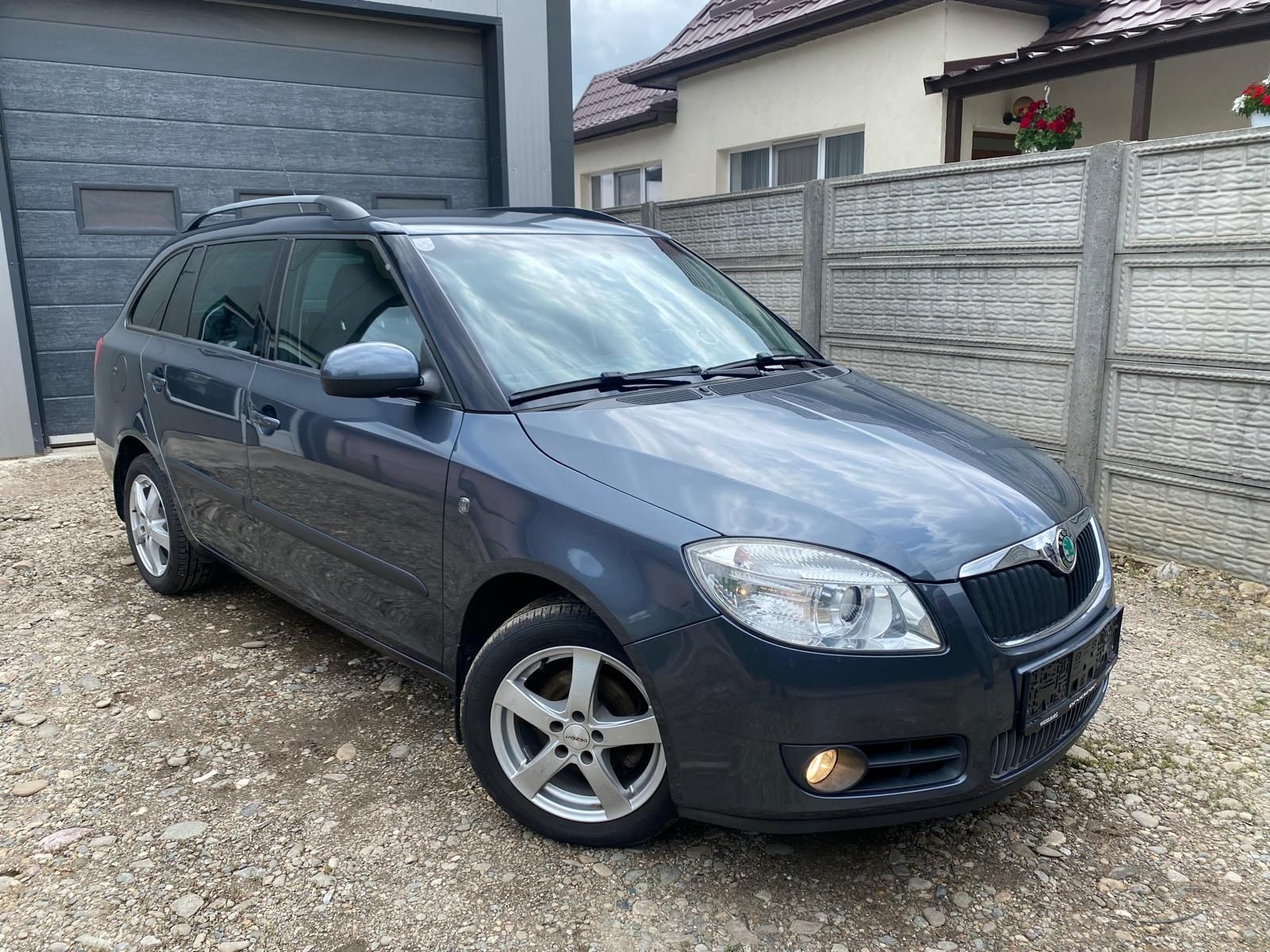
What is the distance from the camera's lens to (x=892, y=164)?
36.3 ft

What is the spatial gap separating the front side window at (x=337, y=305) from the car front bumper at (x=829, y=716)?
1.43 metres

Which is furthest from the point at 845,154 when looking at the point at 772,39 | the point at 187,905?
the point at 187,905

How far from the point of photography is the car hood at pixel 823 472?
7.81 feet

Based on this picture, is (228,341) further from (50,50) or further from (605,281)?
(50,50)

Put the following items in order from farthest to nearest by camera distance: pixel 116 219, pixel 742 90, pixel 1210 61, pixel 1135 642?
1. pixel 742 90
2. pixel 1210 61
3. pixel 116 219
4. pixel 1135 642

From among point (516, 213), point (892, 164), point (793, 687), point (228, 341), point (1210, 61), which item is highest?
point (1210, 61)

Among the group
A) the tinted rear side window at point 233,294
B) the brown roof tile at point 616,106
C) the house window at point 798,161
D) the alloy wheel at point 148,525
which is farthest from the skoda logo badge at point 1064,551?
the brown roof tile at point 616,106

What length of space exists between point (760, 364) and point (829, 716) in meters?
1.54

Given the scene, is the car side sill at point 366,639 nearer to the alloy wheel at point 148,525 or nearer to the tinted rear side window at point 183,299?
the alloy wheel at point 148,525

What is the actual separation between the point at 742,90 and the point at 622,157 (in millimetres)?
3101

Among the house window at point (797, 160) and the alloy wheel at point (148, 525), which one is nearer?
the alloy wheel at point (148, 525)

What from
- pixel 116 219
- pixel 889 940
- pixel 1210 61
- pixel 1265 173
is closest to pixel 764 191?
pixel 1265 173

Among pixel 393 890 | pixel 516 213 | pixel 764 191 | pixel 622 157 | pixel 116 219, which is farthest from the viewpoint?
pixel 622 157

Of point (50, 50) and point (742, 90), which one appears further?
point (742, 90)
